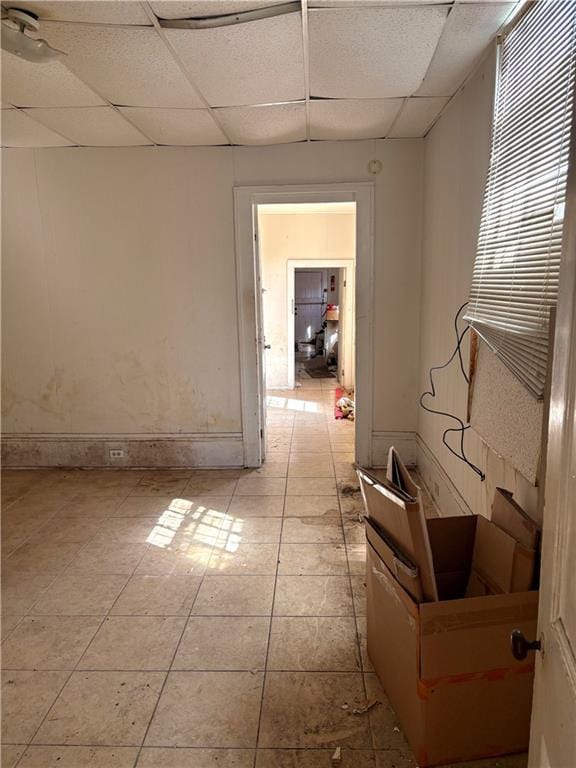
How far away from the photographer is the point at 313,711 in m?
1.65

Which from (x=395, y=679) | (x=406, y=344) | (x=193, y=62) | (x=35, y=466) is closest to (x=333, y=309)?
(x=406, y=344)

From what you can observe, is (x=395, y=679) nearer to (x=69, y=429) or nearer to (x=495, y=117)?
(x=495, y=117)

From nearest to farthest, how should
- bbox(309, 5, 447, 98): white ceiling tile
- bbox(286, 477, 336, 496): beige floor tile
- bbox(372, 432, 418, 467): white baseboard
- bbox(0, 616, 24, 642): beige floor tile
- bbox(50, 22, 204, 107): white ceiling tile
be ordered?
bbox(309, 5, 447, 98): white ceiling tile < bbox(50, 22, 204, 107): white ceiling tile < bbox(0, 616, 24, 642): beige floor tile < bbox(286, 477, 336, 496): beige floor tile < bbox(372, 432, 418, 467): white baseboard

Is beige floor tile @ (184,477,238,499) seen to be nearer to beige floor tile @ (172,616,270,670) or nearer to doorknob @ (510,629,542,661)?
beige floor tile @ (172,616,270,670)

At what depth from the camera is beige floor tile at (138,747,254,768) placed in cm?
147

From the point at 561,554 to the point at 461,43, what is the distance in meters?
2.17

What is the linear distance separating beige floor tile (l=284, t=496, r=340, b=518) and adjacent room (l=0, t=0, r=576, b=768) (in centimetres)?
3

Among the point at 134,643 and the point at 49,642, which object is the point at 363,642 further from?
the point at 49,642

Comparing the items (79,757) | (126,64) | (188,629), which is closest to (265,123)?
(126,64)

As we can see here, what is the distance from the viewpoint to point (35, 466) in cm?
404

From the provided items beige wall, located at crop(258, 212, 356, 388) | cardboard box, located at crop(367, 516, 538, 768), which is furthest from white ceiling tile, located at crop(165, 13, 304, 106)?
beige wall, located at crop(258, 212, 356, 388)

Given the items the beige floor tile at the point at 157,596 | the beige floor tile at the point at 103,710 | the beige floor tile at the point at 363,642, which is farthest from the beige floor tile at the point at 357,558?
the beige floor tile at the point at 103,710

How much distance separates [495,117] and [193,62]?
4.50ft

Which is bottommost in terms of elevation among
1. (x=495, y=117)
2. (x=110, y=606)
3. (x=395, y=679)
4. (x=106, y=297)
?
(x=110, y=606)
